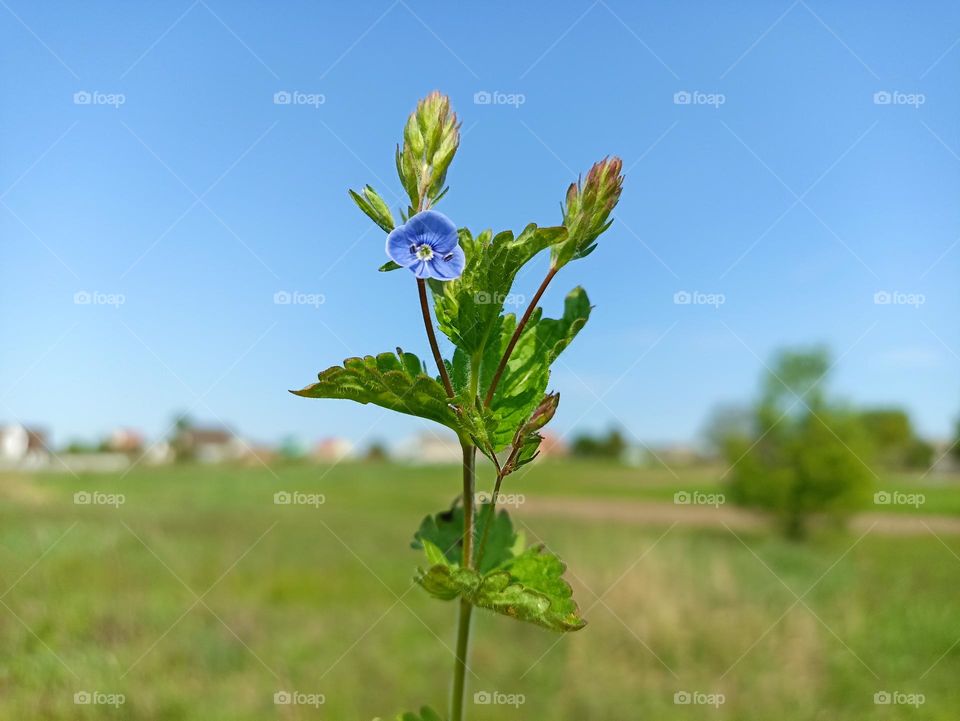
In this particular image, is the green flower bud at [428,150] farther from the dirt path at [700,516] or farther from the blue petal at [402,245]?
the dirt path at [700,516]

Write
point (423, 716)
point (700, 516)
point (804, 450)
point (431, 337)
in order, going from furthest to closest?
point (700, 516) < point (804, 450) < point (423, 716) < point (431, 337)

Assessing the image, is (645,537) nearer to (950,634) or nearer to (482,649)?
(950,634)

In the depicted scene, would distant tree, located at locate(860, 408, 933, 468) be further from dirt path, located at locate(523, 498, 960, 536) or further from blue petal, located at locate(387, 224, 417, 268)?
blue petal, located at locate(387, 224, 417, 268)

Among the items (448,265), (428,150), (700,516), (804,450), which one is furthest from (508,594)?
(700,516)

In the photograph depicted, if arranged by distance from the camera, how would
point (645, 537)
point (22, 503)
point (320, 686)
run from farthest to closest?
1. point (645, 537)
2. point (22, 503)
3. point (320, 686)

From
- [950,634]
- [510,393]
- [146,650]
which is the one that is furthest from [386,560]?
[510,393]

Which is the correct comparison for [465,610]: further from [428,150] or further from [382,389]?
[428,150]
